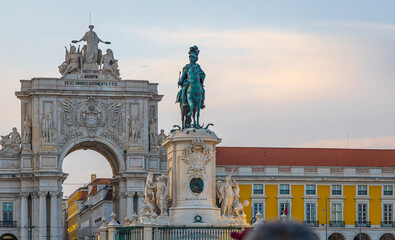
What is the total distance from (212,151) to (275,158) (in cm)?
5749

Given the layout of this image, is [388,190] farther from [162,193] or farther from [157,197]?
[162,193]

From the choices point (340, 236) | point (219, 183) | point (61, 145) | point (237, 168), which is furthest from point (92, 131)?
point (219, 183)

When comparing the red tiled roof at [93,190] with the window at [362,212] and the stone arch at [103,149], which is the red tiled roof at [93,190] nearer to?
the stone arch at [103,149]

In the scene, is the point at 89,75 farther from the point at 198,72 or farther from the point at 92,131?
the point at 198,72

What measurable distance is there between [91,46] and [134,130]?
8043 mm

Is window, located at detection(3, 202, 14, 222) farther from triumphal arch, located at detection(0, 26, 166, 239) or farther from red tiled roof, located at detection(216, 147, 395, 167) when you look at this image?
red tiled roof, located at detection(216, 147, 395, 167)

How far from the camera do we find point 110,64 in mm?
81312

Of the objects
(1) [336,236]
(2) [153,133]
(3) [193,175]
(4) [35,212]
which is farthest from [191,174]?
(1) [336,236]

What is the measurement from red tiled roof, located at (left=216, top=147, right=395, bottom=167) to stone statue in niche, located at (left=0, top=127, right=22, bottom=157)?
16.4 meters

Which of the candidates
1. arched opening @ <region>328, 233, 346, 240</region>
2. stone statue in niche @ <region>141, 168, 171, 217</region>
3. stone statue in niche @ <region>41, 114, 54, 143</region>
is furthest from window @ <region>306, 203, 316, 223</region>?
stone statue in niche @ <region>141, 168, 171, 217</region>

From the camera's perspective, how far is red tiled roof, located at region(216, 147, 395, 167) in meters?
82.4

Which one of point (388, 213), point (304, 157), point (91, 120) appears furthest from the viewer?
point (304, 157)

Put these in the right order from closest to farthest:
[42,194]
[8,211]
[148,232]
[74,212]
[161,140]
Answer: [148,232], [42,194], [8,211], [161,140], [74,212]

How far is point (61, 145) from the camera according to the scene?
79.2 meters
